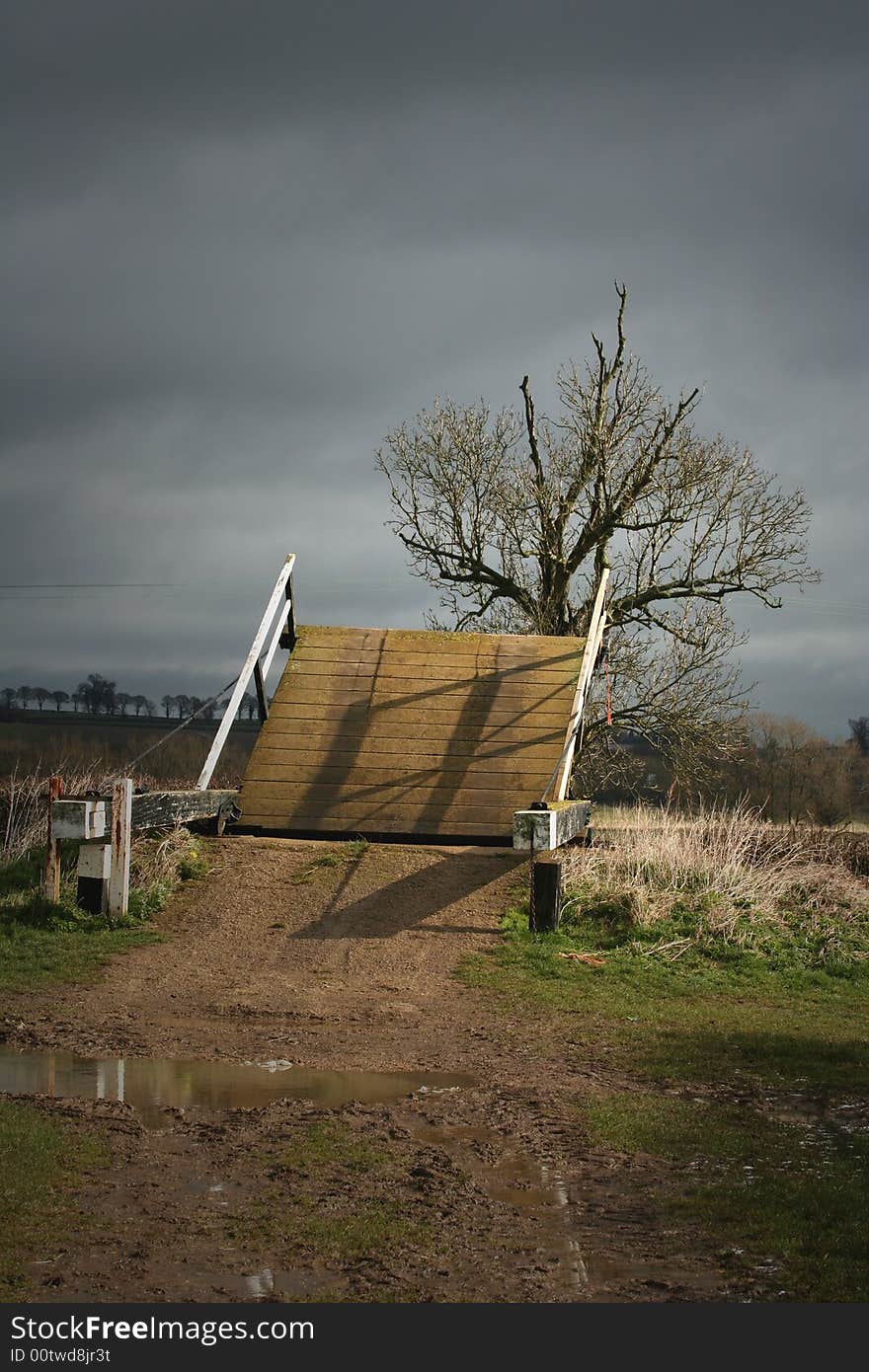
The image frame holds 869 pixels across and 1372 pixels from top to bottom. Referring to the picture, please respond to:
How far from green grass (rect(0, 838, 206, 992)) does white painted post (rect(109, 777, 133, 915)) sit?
0.57ft

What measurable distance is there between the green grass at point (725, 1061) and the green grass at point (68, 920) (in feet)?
10.8

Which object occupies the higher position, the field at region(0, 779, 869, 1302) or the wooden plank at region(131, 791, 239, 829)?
the wooden plank at region(131, 791, 239, 829)

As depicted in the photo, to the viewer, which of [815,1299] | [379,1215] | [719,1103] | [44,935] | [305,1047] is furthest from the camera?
[44,935]

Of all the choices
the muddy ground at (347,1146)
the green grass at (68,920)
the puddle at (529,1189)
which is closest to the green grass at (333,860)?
the muddy ground at (347,1146)

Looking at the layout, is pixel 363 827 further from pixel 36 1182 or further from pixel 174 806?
pixel 36 1182

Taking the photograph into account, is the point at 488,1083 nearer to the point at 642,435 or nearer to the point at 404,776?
the point at 404,776

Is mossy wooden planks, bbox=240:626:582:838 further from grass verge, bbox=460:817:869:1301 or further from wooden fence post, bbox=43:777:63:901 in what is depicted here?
wooden fence post, bbox=43:777:63:901

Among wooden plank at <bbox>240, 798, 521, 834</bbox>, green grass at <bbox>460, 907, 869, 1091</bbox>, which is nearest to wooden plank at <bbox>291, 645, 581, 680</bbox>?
wooden plank at <bbox>240, 798, 521, 834</bbox>

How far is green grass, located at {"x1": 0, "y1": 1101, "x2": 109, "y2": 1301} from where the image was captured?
4.79 m

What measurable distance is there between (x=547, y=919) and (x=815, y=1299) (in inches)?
300

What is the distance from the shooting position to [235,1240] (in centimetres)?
501

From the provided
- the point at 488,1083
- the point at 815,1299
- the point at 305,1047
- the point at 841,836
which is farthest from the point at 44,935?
the point at 841,836

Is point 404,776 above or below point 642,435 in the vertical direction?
below

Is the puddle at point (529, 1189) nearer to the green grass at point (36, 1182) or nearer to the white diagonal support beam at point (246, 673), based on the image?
the green grass at point (36, 1182)
